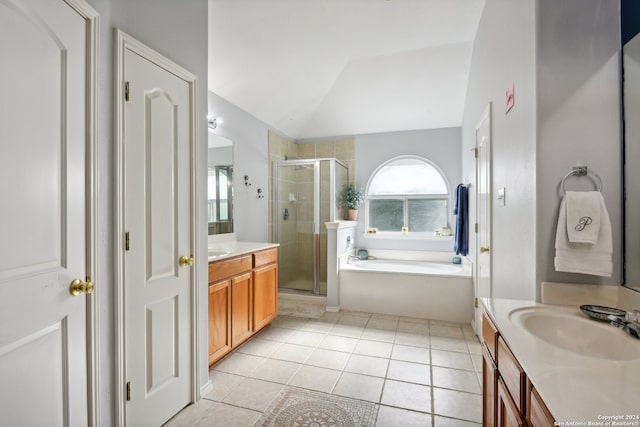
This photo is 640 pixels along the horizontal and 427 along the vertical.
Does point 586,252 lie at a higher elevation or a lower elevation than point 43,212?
lower

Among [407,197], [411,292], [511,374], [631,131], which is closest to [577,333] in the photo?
[511,374]

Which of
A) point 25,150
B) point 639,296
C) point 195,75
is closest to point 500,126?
point 639,296

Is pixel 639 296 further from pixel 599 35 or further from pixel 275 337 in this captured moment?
pixel 275 337

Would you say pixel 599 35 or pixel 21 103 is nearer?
pixel 21 103

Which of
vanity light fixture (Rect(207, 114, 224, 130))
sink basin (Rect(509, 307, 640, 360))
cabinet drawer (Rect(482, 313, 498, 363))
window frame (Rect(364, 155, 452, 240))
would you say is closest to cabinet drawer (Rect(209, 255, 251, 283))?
vanity light fixture (Rect(207, 114, 224, 130))

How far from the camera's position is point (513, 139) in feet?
5.90

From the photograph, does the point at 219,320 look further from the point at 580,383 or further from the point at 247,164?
the point at 580,383

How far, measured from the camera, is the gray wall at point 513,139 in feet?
4.99

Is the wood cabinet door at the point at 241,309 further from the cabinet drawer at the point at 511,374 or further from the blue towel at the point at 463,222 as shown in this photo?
the blue towel at the point at 463,222

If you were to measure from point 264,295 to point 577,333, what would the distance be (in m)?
2.44

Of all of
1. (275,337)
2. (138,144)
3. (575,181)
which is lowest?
(275,337)

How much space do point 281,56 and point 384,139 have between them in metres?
2.13

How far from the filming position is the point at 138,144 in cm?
154

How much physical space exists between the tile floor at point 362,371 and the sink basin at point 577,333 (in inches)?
34.1
